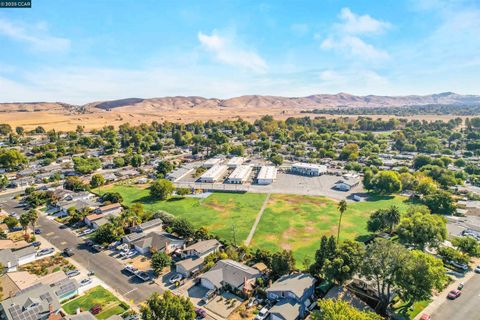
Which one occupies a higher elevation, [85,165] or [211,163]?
[85,165]

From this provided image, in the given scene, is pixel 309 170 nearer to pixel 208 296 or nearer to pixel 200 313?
pixel 208 296

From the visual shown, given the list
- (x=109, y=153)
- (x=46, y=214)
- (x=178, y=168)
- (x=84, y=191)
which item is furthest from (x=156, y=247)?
(x=109, y=153)

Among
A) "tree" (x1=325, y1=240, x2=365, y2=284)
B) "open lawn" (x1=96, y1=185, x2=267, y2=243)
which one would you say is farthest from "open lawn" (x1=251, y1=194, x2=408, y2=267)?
"tree" (x1=325, y1=240, x2=365, y2=284)

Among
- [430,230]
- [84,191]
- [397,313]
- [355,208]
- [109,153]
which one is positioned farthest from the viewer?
[109,153]

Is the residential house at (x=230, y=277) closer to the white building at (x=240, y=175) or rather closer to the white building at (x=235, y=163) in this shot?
the white building at (x=240, y=175)

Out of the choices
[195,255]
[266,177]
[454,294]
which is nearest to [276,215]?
[195,255]

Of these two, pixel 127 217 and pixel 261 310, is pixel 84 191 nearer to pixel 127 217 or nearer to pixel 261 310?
pixel 127 217

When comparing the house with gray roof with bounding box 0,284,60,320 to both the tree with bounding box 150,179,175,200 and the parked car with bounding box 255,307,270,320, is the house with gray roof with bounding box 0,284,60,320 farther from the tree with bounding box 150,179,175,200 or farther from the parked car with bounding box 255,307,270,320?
the tree with bounding box 150,179,175,200

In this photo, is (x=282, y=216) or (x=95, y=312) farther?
(x=282, y=216)
